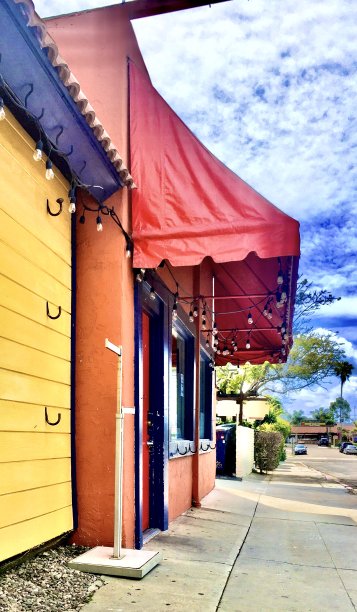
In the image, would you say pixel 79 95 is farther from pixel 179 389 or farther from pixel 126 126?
pixel 179 389

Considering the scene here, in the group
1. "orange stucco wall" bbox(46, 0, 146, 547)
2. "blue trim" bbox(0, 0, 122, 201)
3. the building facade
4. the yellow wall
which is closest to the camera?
"blue trim" bbox(0, 0, 122, 201)

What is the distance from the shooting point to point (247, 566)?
4918 millimetres

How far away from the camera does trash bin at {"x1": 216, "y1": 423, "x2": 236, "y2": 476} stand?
14719mm

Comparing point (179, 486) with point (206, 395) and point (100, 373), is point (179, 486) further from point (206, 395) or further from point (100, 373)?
point (206, 395)

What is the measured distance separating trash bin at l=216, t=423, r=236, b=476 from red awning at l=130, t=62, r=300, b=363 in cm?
992

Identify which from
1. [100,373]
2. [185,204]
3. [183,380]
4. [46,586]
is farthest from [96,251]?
A: [183,380]

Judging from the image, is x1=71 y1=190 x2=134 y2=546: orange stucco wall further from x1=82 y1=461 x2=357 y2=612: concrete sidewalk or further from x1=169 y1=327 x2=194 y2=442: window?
x1=169 y1=327 x2=194 y2=442: window

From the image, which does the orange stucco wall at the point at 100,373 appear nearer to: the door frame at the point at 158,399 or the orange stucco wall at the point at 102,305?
the orange stucco wall at the point at 102,305

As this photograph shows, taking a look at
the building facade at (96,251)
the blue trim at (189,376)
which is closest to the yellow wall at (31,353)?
the building facade at (96,251)

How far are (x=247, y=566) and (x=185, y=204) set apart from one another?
133 inches

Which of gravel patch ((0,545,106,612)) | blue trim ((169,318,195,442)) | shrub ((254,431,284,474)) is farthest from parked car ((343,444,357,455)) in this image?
gravel patch ((0,545,106,612))

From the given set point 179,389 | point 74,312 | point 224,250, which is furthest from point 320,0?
point 179,389

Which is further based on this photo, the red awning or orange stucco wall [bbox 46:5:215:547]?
orange stucco wall [bbox 46:5:215:547]

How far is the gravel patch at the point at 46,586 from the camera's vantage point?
3400 millimetres
